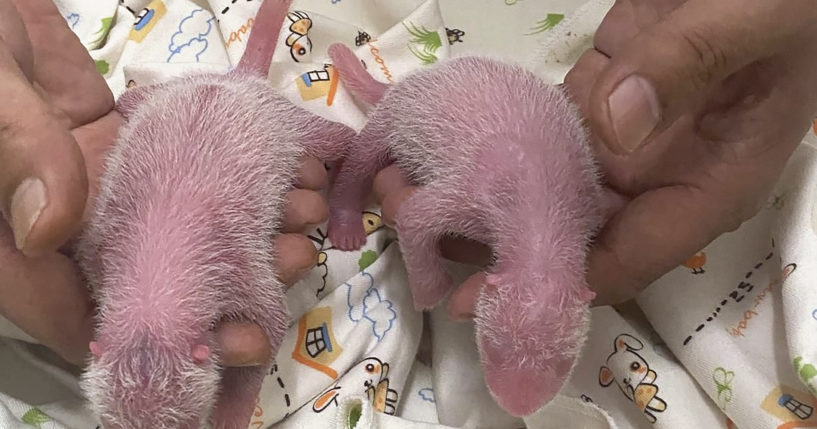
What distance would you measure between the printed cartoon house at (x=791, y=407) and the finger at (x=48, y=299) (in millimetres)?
774

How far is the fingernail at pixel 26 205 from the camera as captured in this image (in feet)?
2.24

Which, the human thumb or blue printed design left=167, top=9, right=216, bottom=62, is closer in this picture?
the human thumb

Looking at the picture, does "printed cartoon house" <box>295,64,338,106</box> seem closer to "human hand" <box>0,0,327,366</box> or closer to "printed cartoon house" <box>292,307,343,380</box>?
"human hand" <box>0,0,327,366</box>

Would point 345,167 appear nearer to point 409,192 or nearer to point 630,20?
point 409,192

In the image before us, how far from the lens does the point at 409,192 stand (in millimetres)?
1054

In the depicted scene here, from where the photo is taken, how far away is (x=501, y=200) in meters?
0.96

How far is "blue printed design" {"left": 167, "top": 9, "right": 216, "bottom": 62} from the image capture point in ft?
4.17

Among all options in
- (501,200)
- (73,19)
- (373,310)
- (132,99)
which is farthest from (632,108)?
(73,19)

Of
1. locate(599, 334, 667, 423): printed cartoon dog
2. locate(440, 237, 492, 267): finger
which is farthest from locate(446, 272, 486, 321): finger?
locate(599, 334, 667, 423): printed cartoon dog

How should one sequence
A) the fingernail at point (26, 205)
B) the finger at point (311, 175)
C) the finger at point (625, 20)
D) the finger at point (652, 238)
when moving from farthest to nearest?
1. the finger at point (625, 20)
2. the finger at point (311, 175)
3. the finger at point (652, 238)
4. the fingernail at point (26, 205)

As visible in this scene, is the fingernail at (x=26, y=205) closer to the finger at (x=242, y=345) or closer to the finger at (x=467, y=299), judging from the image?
the finger at (x=242, y=345)

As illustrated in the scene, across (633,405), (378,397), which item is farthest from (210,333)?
(633,405)

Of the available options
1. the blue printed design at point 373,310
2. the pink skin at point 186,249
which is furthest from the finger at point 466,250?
the pink skin at point 186,249

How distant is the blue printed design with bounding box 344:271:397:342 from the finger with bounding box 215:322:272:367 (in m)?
0.24
